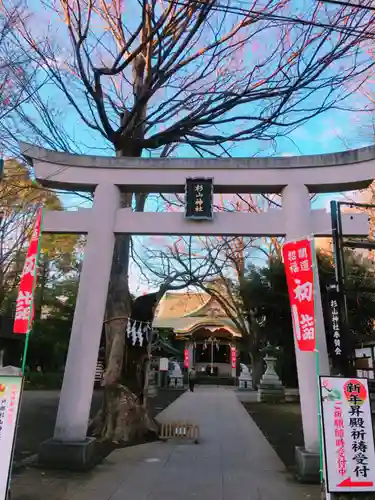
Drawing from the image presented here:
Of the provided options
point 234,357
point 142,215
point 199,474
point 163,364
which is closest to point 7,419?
point 199,474

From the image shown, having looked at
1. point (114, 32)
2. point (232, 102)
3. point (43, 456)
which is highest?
point (114, 32)

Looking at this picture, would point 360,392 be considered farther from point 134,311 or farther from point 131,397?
point 134,311

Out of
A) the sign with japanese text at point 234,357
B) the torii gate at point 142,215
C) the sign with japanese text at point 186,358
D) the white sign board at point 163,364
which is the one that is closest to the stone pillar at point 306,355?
the torii gate at point 142,215

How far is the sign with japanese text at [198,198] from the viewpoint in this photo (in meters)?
7.41

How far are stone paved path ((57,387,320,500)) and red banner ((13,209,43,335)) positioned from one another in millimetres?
2415

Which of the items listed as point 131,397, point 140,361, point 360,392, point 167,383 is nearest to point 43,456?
point 131,397

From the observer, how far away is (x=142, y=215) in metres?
7.69

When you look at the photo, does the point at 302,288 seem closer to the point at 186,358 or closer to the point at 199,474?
the point at 199,474

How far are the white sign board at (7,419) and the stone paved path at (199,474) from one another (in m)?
1.12

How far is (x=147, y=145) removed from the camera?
10672 millimetres

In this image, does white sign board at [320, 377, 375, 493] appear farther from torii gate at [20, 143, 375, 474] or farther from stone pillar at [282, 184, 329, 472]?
torii gate at [20, 143, 375, 474]

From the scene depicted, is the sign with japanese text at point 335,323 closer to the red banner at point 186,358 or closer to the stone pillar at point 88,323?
the stone pillar at point 88,323

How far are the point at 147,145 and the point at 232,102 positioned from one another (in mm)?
2393

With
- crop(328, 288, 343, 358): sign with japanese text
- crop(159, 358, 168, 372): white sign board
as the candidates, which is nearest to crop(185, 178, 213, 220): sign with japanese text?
crop(328, 288, 343, 358): sign with japanese text
